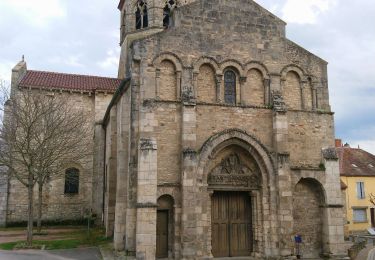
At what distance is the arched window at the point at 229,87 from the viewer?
19141 millimetres

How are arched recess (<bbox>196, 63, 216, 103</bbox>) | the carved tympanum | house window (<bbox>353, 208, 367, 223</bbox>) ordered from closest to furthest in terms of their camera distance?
the carved tympanum, arched recess (<bbox>196, 63, 216, 103</bbox>), house window (<bbox>353, 208, 367, 223</bbox>)

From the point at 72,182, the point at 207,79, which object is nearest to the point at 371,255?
the point at 207,79

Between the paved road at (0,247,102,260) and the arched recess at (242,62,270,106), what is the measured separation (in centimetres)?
1011

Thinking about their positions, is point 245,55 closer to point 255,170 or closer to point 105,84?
point 255,170

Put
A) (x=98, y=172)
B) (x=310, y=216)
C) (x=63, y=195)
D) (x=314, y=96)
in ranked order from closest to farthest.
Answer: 1. (x=310, y=216)
2. (x=314, y=96)
3. (x=98, y=172)
4. (x=63, y=195)

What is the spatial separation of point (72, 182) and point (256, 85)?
20.7 m

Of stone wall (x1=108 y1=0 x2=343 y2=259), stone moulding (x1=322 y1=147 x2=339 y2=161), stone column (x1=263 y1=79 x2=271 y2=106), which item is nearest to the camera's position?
stone wall (x1=108 y1=0 x2=343 y2=259)

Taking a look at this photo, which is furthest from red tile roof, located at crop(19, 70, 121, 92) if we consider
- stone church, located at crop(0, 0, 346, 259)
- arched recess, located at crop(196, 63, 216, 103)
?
arched recess, located at crop(196, 63, 216, 103)

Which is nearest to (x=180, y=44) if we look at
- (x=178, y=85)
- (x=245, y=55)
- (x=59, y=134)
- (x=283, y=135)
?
(x=178, y=85)

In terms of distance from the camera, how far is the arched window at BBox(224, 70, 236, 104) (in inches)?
754

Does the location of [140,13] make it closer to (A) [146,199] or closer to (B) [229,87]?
(B) [229,87]

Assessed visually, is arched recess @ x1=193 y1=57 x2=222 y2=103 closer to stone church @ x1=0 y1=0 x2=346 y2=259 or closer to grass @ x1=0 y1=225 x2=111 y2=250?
stone church @ x1=0 y1=0 x2=346 y2=259

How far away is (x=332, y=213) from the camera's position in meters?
18.7

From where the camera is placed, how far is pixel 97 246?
20484 mm
